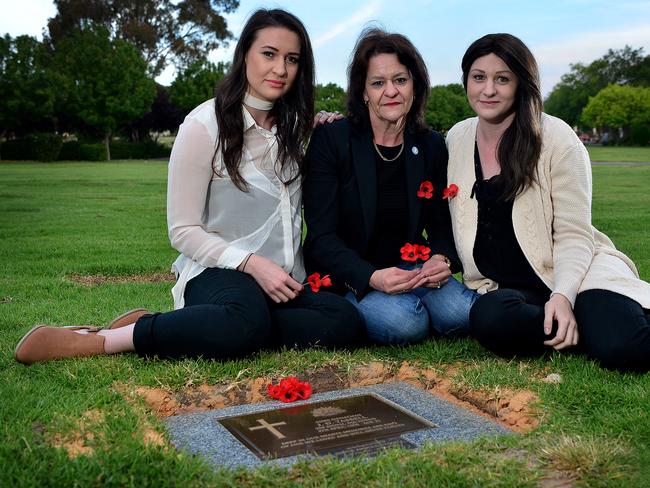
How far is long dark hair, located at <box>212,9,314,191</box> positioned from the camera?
4246mm

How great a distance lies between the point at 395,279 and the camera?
4.14 m

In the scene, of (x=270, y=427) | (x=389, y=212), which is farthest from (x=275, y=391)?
(x=389, y=212)

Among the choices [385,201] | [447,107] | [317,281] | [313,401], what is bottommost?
[313,401]

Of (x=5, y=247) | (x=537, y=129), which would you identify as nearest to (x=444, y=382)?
(x=537, y=129)

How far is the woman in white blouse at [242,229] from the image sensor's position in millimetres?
4023

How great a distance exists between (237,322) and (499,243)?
1.51m

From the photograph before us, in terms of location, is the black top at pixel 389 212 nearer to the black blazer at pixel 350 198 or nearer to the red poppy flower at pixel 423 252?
the black blazer at pixel 350 198

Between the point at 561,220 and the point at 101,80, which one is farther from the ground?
the point at 101,80

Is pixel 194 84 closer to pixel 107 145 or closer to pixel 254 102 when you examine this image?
Result: pixel 107 145

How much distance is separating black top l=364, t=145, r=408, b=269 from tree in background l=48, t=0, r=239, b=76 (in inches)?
2069

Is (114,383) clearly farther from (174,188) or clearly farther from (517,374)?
(517,374)

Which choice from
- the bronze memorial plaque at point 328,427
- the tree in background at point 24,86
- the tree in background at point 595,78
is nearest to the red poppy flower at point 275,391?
the bronze memorial plaque at point 328,427

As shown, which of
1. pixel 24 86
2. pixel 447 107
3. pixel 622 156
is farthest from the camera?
pixel 447 107

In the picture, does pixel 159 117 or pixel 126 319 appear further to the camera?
pixel 159 117
